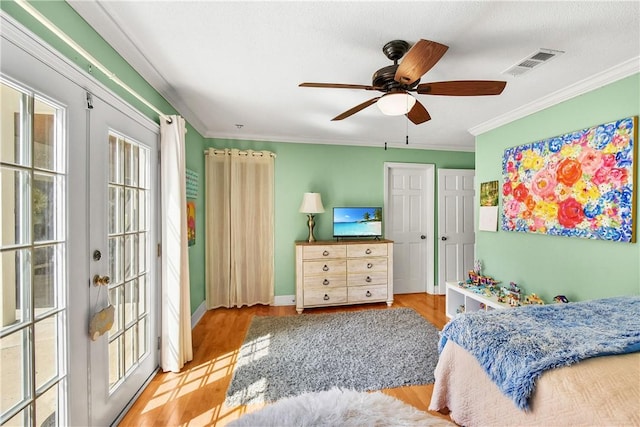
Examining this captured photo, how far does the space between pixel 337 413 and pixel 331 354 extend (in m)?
1.43

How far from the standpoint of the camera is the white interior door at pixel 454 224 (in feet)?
14.1

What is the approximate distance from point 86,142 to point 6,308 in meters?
0.83

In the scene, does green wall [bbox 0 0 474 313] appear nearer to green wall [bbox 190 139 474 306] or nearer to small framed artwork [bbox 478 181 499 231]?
green wall [bbox 190 139 474 306]

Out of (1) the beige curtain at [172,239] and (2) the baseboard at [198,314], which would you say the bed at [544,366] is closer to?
(1) the beige curtain at [172,239]

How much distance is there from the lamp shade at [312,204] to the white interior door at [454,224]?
2051mm

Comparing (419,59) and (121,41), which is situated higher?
(121,41)

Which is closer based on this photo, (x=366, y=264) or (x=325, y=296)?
(x=325, y=296)

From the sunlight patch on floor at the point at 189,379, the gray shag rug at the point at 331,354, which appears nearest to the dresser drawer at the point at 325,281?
the gray shag rug at the point at 331,354

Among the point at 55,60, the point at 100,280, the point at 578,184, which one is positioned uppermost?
the point at 55,60

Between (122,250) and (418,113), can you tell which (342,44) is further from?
(122,250)

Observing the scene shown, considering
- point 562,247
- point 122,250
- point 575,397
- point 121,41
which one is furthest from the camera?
point 562,247

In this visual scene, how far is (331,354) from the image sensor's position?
2410mm

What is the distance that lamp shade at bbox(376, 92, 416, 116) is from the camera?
1.59 meters

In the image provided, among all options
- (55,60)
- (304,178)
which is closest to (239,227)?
(304,178)
